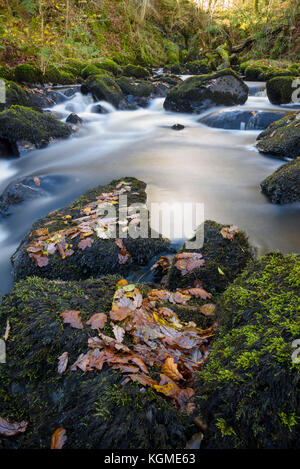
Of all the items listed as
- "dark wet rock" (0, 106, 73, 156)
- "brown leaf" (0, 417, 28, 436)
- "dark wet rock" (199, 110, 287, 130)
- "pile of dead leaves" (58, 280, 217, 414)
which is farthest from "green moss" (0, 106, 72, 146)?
"brown leaf" (0, 417, 28, 436)

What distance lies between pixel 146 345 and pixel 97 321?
1.25ft

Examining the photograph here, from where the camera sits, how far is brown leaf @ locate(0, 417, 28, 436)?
1.41 m

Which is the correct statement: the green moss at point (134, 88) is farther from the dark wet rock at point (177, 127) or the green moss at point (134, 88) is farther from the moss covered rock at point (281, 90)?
the moss covered rock at point (281, 90)

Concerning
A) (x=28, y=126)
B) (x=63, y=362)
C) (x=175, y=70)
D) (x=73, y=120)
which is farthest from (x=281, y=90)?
(x=175, y=70)

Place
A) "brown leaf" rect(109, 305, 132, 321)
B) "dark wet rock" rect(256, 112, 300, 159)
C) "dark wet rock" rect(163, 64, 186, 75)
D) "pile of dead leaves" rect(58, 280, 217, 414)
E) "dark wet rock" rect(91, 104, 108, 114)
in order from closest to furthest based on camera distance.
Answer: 1. "pile of dead leaves" rect(58, 280, 217, 414)
2. "brown leaf" rect(109, 305, 132, 321)
3. "dark wet rock" rect(256, 112, 300, 159)
4. "dark wet rock" rect(91, 104, 108, 114)
5. "dark wet rock" rect(163, 64, 186, 75)

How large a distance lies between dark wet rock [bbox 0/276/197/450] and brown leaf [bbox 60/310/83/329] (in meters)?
0.03

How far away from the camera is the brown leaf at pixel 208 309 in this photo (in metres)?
2.50

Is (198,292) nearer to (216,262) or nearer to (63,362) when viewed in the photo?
(216,262)

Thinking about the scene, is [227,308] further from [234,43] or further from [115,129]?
[234,43]

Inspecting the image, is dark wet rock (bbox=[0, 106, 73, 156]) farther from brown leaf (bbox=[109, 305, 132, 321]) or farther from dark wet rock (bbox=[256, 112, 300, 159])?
brown leaf (bbox=[109, 305, 132, 321])

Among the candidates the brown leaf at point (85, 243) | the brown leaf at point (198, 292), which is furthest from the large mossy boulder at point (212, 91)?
the brown leaf at point (198, 292)

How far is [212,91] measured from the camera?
11.1 metres
